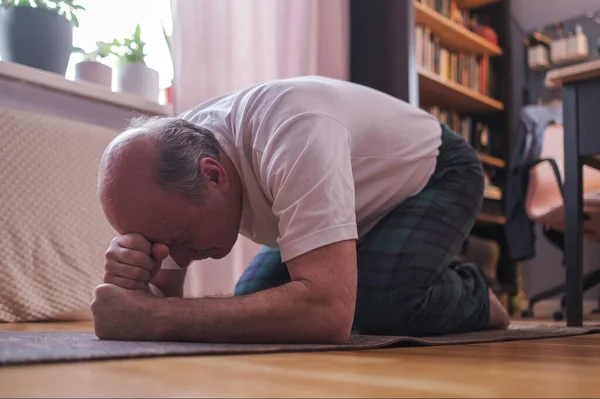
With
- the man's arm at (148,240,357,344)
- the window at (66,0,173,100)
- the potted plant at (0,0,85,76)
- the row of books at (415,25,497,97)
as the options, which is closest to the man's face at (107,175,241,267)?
the man's arm at (148,240,357,344)

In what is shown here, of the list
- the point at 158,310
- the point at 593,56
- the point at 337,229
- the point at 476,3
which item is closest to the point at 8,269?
the point at 158,310

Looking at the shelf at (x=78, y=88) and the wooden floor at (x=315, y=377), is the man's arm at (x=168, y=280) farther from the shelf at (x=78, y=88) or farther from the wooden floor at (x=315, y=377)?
the shelf at (x=78, y=88)

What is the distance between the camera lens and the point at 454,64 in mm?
3707

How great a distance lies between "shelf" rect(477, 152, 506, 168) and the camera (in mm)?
3662

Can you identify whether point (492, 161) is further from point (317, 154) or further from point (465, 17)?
point (317, 154)

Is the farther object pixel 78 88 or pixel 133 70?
pixel 133 70

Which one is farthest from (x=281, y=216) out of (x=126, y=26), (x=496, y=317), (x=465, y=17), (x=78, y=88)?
(x=465, y=17)

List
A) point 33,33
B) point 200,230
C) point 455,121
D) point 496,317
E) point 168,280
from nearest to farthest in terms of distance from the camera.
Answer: point 200,230 → point 168,280 → point 496,317 → point 33,33 → point 455,121

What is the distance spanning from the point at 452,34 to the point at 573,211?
77.5 inches

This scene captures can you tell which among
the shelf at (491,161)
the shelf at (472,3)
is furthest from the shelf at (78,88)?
the shelf at (472,3)

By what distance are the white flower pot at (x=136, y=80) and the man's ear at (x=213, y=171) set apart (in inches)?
48.0

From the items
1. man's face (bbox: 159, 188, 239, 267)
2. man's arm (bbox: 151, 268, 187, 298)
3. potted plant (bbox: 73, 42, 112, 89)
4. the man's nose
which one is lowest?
man's arm (bbox: 151, 268, 187, 298)

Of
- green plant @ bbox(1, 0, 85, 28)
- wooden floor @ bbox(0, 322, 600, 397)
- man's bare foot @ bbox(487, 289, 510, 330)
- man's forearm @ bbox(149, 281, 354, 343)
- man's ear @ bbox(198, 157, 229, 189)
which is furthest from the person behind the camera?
green plant @ bbox(1, 0, 85, 28)

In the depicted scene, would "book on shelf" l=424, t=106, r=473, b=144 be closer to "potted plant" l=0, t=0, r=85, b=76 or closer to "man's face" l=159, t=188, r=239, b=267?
Answer: "potted plant" l=0, t=0, r=85, b=76
